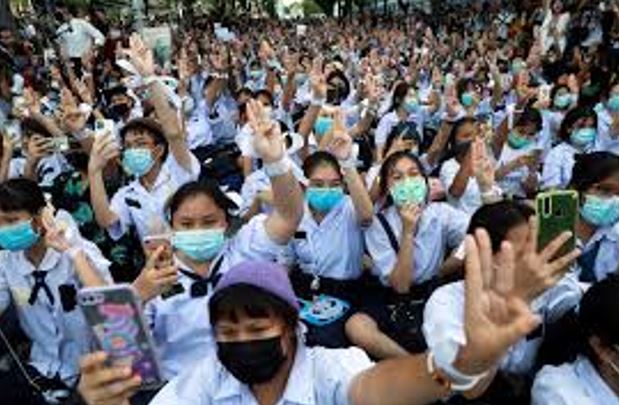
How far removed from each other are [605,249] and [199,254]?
2160 millimetres

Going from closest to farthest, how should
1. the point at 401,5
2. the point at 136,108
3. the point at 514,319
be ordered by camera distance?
the point at 514,319
the point at 136,108
the point at 401,5

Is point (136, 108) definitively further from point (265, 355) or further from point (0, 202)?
point (265, 355)

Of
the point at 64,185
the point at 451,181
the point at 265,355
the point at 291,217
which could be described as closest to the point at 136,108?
the point at 64,185

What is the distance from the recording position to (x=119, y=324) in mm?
1950

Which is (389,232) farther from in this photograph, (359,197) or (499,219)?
(499,219)

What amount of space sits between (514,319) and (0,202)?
2722mm

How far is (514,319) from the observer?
1.64m

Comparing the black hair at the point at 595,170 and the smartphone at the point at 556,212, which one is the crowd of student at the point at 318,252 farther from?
the smartphone at the point at 556,212

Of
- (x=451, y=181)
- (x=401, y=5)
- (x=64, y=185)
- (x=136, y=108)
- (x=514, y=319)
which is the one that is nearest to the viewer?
(x=514, y=319)

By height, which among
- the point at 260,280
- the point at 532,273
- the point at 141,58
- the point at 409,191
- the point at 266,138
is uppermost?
the point at 141,58

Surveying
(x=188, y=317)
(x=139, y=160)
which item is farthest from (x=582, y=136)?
(x=188, y=317)

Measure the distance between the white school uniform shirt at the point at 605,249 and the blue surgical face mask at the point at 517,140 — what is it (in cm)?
265

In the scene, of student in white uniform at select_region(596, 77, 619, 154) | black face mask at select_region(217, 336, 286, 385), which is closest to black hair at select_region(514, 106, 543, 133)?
student in white uniform at select_region(596, 77, 619, 154)

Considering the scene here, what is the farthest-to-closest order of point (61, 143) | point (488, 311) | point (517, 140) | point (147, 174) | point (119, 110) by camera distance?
point (119, 110) < point (517, 140) < point (61, 143) < point (147, 174) < point (488, 311)
